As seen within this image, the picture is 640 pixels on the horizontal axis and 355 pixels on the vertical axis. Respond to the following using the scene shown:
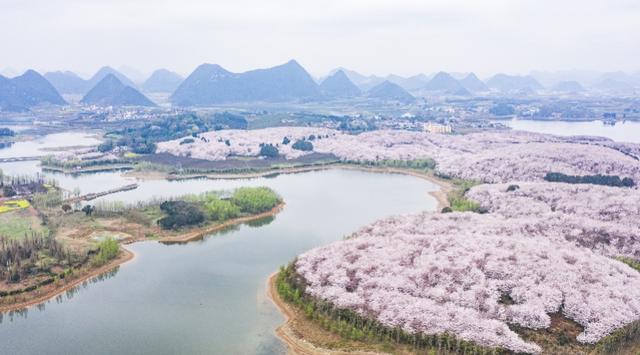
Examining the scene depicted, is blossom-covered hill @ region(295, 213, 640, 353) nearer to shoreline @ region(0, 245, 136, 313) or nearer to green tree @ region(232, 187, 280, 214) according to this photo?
shoreline @ region(0, 245, 136, 313)

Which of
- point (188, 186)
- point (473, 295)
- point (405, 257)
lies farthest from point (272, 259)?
point (188, 186)

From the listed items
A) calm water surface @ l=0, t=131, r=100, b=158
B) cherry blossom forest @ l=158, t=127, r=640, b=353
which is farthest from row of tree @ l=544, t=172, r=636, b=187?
calm water surface @ l=0, t=131, r=100, b=158

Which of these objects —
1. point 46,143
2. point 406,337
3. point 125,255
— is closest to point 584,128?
point 406,337

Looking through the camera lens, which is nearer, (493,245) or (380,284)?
(380,284)

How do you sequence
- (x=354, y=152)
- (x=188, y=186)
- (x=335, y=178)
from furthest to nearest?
(x=354, y=152), (x=335, y=178), (x=188, y=186)

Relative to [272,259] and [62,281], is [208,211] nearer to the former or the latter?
[272,259]
